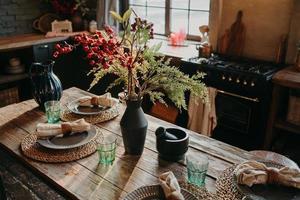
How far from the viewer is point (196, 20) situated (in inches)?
135

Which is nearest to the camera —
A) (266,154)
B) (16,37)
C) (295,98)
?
(266,154)

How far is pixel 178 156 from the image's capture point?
136 centimetres

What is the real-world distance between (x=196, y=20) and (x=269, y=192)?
260 centimetres

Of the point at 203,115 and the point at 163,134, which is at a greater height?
the point at 163,134

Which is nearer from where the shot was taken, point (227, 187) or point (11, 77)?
point (227, 187)

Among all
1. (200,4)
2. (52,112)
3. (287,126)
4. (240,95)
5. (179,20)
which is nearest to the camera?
(52,112)

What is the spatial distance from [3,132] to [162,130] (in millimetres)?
869

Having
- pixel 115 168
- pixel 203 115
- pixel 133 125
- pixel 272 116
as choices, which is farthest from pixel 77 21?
pixel 115 168

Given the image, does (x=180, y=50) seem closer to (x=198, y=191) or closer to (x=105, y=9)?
Answer: (x=105, y=9)

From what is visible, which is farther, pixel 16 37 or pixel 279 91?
pixel 16 37

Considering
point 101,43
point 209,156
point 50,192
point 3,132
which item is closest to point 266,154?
point 209,156

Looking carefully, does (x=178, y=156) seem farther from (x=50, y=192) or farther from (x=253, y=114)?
(x=253, y=114)

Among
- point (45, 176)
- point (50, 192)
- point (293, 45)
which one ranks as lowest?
point (50, 192)

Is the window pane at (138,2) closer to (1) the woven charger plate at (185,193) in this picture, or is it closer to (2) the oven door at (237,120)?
(2) the oven door at (237,120)
